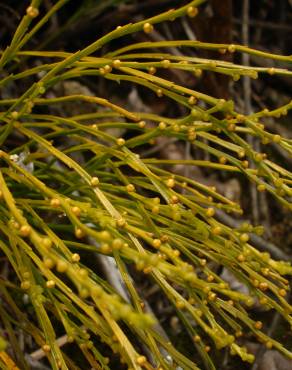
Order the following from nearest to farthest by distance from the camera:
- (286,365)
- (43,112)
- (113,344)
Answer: (113,344) < (286,365) < (43,112)

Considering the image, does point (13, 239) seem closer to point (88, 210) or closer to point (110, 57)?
point (88, 210)

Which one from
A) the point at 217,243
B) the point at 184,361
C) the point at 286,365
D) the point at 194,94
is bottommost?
the point at 286,365

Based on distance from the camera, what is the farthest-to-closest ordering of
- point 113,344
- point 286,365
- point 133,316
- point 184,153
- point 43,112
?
point 184,153 → point 43,112 → point 286,365 → point 113,344 → point 133,316

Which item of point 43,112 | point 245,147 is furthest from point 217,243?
point 43,112

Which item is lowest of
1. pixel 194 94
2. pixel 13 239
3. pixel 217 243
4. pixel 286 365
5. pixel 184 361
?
pixel 286 365

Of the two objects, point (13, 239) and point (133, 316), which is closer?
point (133, 316)

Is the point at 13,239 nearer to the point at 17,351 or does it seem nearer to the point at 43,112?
the point at 17,351

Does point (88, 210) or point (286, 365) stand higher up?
point (88, 210)

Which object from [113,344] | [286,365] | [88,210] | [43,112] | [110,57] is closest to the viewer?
[88,210]

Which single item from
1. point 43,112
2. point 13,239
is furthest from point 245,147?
point 43,112
